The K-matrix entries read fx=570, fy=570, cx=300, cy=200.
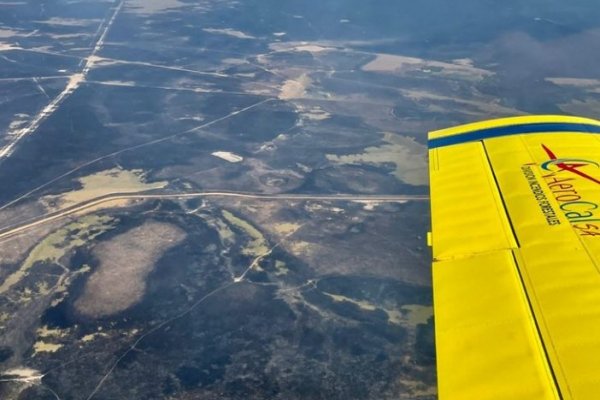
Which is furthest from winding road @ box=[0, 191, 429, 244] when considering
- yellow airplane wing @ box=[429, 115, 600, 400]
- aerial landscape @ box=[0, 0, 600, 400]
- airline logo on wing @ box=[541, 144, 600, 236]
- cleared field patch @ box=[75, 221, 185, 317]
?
airline logo on wing @ box=[541, 144, 600, 236]

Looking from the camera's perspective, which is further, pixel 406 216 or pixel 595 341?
pixel 406 216

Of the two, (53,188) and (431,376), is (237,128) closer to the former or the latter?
(53,188)

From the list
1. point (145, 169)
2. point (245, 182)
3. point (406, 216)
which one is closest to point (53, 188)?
point (145, 169)

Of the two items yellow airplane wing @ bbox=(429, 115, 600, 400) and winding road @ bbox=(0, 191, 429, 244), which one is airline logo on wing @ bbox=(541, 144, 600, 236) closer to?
yellow airplane wing @ bbox=(429, 115, 600, 400)

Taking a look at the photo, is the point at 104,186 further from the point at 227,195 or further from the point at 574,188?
the point at 574,188

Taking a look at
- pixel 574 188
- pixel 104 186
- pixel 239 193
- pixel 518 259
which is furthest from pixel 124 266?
pixel 574 188

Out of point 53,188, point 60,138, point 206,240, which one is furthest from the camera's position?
point 60,138
